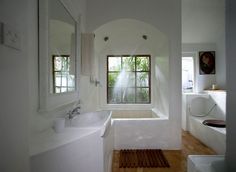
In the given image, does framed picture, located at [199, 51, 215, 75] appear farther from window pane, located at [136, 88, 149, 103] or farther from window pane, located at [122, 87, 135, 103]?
window pane, located at [122, 87, 135, 103]

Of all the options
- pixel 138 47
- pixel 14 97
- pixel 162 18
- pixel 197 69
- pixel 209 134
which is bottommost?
pixel 209 134

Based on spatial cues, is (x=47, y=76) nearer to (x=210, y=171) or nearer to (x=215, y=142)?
(x=210, y=171)

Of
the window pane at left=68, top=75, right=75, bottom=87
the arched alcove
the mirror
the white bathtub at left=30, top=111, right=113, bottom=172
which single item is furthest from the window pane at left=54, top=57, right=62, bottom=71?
the arched alcove

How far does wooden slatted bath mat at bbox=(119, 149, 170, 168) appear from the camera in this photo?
2.63m

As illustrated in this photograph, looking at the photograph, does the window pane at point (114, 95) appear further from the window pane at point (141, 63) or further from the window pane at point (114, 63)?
the window pane at point (141, 63)

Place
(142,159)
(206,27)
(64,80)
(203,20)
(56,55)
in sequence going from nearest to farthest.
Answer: (56,55) → (64,80) → (142,159) → (203,20) → (206,27)

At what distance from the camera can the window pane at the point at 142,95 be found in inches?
182

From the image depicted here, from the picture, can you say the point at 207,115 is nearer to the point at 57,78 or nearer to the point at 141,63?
the point at 141,63

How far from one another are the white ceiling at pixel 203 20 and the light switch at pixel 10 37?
356 centimetres

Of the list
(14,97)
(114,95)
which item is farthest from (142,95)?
(14,97)

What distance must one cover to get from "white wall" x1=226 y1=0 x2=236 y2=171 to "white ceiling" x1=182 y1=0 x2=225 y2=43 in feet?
9.85

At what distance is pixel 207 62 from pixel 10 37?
480 centimetres

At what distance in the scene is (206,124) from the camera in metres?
3.38

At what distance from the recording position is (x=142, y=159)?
2826 millimetres
